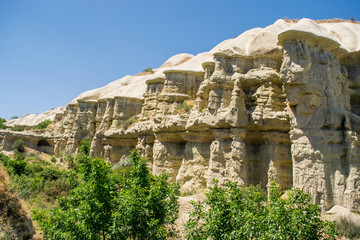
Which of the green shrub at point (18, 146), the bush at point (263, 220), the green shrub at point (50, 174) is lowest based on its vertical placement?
the green shrub at point (50, 174)

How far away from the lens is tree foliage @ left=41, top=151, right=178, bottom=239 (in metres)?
9.34

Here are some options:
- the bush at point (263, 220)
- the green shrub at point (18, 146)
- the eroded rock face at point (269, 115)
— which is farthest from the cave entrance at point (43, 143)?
the bush at point (263, 220)

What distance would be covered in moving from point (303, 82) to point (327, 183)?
4983 mm

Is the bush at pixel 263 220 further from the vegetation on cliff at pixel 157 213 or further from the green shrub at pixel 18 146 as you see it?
the green shrub at pixel 18 146

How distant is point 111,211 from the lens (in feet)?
34.6

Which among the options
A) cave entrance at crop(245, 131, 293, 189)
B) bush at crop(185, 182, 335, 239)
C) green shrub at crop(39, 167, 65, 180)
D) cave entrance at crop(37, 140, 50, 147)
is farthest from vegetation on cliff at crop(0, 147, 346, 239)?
cave entrance at crop(37, 140, 50, 147)

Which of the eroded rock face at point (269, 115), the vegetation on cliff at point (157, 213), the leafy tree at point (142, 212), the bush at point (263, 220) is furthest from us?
the eroded rock face at point (269, 115)

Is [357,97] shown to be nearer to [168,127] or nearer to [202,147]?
[202,147]

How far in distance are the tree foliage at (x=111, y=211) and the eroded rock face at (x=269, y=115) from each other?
784cm

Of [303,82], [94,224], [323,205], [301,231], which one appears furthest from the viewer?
[303,82]

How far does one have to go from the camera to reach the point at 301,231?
7.98 m

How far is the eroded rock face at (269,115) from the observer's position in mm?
14544

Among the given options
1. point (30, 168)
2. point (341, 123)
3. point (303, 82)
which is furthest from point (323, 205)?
point (30, 168)

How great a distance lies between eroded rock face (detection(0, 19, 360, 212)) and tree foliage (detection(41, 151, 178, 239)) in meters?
7.84
